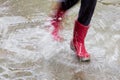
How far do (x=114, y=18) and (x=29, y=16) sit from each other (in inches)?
44.5

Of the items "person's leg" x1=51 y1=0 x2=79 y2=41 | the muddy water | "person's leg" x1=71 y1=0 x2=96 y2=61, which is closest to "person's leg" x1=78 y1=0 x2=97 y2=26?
"person's leg" x1=71 y1=0 x2=96 y2=61

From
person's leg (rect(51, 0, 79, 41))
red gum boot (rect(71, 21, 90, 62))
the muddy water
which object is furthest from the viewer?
person's leg (rect(51, 0, 79, 41))

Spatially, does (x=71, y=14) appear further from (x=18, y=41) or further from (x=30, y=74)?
(x=30, y=74)

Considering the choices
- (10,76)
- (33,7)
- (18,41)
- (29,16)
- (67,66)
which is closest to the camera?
(10,76)

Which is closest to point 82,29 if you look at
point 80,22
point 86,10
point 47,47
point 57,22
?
point 80,22

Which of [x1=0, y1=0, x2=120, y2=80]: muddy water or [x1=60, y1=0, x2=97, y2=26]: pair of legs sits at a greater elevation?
[x1=60, y1=0, x2=97, y2=26]: pair of legs

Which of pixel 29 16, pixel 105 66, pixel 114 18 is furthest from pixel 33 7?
pixel 105 66

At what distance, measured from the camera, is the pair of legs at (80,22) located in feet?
10.5

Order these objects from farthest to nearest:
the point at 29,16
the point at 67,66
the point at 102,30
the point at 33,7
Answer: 1. the point at 33,7
2. the point at 29,16
3. the point at 102,30
4. the point at 67,66

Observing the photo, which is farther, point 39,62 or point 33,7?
point 33,7

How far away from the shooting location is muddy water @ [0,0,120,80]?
10.4 feet

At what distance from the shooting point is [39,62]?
11.0ft

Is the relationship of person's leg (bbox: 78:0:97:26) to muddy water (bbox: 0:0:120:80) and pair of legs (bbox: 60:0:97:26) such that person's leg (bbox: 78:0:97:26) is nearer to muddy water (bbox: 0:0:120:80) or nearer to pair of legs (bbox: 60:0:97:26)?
pair of legs (bbox: 60:0:97:26)

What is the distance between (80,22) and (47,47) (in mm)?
535
